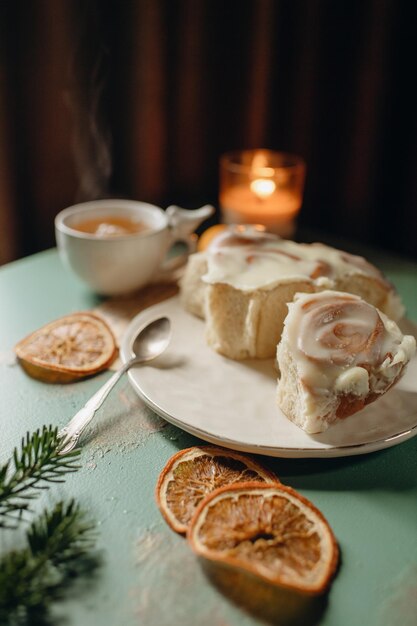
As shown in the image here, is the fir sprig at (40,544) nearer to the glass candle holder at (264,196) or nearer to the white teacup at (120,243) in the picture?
the white teacup at (120,243)

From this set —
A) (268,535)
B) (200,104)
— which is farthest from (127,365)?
(200,104)

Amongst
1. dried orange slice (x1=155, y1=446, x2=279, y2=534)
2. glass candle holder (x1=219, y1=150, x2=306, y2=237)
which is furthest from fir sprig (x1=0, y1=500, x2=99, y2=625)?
glass candle holder (x1=219, y1=150, x2=306, y2=237)

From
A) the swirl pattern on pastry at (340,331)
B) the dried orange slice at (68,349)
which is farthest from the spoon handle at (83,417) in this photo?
the swirl pattern on pastry at (340,331)

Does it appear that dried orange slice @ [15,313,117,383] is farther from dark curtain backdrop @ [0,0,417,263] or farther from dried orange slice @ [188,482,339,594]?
dark curtain backdrop @ [0,0,417,263]

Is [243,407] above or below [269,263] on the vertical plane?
below

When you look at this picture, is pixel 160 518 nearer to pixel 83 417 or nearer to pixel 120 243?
pixel 83 417
